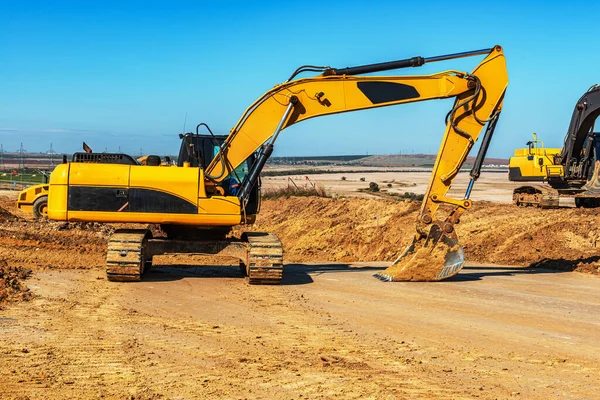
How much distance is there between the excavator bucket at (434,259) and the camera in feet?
42.9

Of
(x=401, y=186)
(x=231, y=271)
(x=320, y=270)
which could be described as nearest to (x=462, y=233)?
(x=320, y=270)

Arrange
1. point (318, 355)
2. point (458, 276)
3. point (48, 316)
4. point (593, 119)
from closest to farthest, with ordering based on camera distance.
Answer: point (318, 355) → point (48, 316) → point (458, 276) → point (593, 119)

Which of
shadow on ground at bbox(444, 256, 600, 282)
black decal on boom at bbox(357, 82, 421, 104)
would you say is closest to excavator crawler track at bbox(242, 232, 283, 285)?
black decal on boom at bbox(357, 82, 421, 104)

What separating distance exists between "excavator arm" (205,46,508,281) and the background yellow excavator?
7029mm

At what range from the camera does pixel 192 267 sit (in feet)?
51.6

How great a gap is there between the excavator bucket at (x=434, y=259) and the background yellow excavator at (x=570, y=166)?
7.98m

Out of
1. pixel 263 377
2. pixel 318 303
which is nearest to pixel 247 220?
pixel 318 303

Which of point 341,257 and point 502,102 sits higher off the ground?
point 502,102

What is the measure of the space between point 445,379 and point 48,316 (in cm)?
Result: 522

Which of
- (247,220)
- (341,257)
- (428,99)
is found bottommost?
(341,257)

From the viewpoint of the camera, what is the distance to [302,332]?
896 centimetres

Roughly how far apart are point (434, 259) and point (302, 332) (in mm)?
4856

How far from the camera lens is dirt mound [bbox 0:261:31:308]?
35.2 ft

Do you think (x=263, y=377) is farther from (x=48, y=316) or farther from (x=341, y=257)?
(x=341, y=257)
